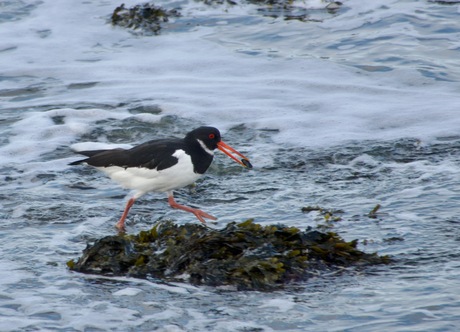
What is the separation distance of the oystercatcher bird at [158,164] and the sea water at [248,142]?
286mm

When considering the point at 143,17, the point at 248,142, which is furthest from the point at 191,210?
the point at 143,17

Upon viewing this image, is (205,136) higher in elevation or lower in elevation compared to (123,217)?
higher

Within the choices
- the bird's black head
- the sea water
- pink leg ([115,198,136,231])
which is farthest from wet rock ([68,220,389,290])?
the bird's black head

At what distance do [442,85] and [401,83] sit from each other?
0.57m

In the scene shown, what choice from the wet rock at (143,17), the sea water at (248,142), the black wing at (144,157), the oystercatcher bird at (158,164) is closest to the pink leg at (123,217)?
the oystercatcher bird at (158,164)

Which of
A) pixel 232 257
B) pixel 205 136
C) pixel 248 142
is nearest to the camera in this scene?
pixel 232 257

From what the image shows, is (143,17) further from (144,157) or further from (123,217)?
(123,217)

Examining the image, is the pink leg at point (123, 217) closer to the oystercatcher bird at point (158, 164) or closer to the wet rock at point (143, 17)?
the oystercatcher bird at point (158, 164)

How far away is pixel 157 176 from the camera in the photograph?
22.1 ft

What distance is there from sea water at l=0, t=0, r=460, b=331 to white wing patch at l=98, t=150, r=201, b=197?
29 centimetres

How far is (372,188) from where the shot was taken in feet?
23.2

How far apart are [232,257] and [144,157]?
1.86m

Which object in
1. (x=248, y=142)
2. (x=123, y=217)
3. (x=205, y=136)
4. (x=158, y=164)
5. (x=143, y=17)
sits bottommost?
(x=248, y=142)

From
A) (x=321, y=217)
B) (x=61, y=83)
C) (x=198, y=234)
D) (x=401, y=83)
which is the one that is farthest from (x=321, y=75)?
(x=198, y=234)
